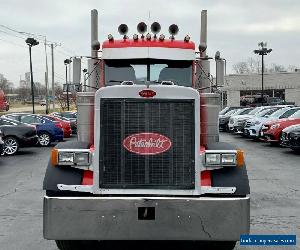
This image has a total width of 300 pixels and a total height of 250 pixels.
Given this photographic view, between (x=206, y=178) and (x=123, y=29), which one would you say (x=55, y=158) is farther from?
(x=123, y=29)

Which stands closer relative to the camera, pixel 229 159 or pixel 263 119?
pixel 229 159

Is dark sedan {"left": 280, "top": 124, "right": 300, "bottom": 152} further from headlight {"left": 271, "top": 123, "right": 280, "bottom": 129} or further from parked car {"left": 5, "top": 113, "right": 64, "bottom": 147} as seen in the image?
parked car {"left": 5, "top": 113, "right": 64, "bottom": 147}

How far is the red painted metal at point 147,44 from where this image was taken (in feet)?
27.3

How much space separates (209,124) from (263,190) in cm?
485

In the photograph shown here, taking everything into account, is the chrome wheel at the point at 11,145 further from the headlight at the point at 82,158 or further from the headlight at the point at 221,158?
the headlight at the point at 221,158

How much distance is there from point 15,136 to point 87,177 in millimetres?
14410

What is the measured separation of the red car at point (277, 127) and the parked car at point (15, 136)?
9.76 m

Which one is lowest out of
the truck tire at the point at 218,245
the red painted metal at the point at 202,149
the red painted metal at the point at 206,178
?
the truck tire at the point at 218,245

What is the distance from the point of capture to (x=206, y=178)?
18.8 feet

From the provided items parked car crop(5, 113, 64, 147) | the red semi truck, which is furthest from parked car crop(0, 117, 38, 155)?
the red semi truck

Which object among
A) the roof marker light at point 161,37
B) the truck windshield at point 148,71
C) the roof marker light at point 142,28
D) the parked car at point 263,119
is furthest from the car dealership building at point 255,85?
the truck windshield at point 148,71

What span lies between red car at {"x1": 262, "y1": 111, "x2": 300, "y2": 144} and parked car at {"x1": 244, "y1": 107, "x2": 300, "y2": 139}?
119cm

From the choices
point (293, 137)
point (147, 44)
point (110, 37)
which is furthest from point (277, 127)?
point (110, 37)

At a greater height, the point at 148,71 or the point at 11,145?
the point at 148,71
